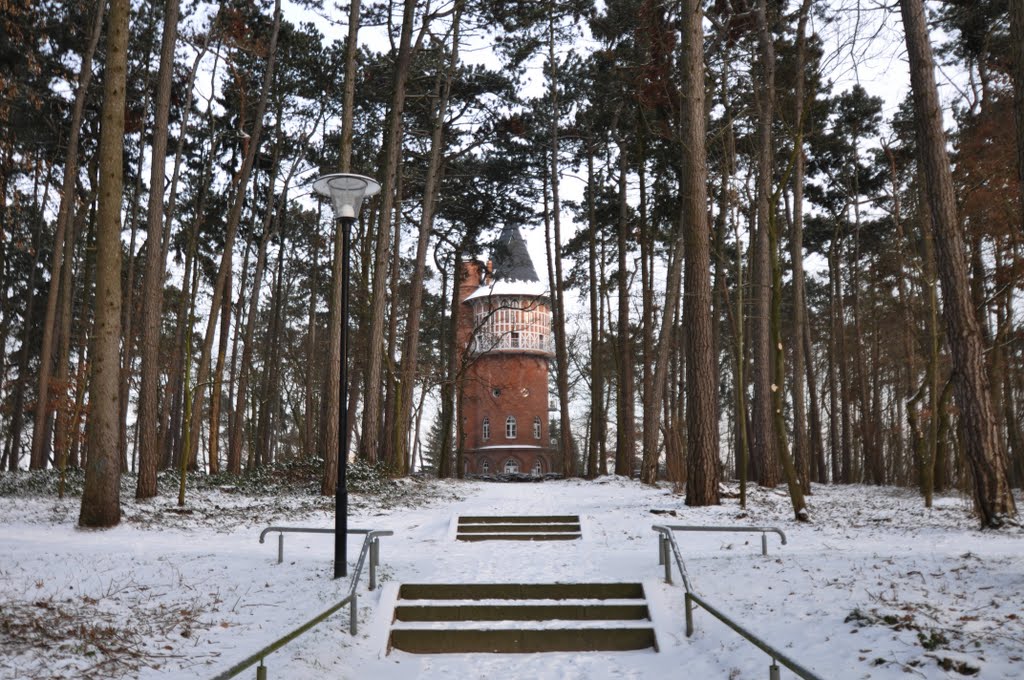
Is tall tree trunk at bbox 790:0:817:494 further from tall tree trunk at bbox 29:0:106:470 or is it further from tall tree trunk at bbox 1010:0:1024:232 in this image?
tall tree trunk at bbox 29:0:106:470

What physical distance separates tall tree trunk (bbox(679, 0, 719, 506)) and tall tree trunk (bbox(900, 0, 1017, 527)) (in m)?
3.60

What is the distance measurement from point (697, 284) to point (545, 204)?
12273 mm

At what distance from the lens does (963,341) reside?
9641 mm

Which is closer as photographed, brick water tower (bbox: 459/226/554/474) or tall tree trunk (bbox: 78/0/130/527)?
tall tree trunk (bbox: 78/0/130/527)

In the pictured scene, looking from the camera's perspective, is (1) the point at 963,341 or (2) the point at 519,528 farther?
(2) the point at 519,528

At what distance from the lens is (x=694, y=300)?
42.1 ft

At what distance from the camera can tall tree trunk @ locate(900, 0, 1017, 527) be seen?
31.4ft

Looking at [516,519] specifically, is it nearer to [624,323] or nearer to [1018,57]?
[1018,57]

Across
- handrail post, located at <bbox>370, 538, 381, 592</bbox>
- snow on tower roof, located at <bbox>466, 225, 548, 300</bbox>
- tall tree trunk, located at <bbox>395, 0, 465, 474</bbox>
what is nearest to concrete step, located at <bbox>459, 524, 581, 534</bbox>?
handrail post, located at <bbox>370, 538, 381, 592</bbox>

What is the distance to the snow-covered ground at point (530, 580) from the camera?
16.9ft

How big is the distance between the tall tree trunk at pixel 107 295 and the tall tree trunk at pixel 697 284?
8.61m

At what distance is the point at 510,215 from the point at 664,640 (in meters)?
18.1

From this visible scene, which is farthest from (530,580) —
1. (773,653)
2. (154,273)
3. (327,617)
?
(154,273)

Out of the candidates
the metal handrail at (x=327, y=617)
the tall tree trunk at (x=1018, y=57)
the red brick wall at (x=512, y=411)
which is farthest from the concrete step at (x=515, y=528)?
the red brick wall at (x=512, y=411)
